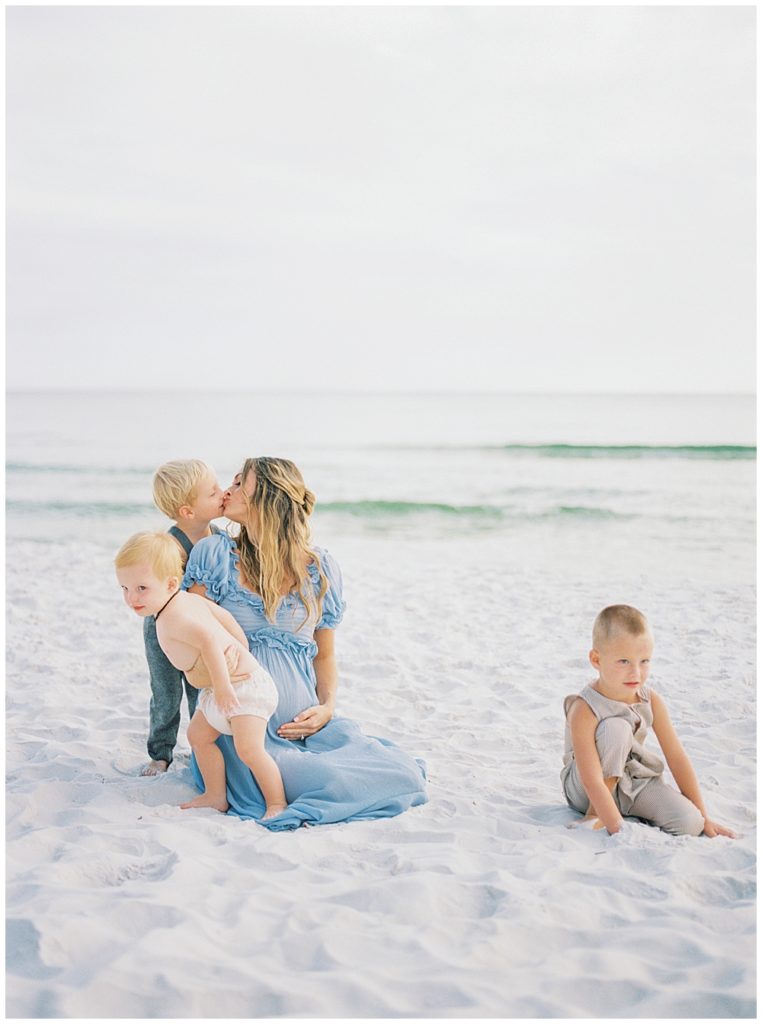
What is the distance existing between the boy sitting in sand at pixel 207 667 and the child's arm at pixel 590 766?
107 centimetres

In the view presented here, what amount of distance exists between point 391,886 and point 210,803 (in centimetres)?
100

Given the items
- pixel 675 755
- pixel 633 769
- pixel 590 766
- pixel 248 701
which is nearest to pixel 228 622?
pixel 248 701

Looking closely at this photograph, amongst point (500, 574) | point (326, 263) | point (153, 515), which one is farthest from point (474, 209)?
point (500, 574)

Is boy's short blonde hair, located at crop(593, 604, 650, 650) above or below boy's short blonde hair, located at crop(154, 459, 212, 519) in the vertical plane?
below

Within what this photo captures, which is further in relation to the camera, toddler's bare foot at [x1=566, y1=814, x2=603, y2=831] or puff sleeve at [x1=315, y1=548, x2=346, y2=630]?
puff sleeve at [x1=315, y1=548, x2=346, y2=630]

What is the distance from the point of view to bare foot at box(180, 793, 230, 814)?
357 cm

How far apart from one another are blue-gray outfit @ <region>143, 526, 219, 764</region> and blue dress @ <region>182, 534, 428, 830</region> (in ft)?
1.02

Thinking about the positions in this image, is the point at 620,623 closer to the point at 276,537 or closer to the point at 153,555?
the point at 276,537

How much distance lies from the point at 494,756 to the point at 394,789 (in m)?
0.90

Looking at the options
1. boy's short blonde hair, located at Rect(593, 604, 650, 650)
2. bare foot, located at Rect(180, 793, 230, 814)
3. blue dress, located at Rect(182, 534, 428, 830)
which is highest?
boy's short blonde hair, located at Rect(593, 604, 650, 650)

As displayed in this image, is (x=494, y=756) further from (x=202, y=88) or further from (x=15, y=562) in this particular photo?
(x=202, y=88)

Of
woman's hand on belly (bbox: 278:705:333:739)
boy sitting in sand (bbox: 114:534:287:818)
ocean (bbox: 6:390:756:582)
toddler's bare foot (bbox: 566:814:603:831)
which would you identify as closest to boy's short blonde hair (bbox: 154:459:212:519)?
boy sitting in sand (bbox: 114:534:287:818)

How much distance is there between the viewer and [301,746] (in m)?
3.77

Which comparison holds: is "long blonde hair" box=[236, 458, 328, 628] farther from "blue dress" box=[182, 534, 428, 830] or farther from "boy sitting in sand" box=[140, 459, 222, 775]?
"boy sitting in sand" box=[140, 459, 222, 775]
